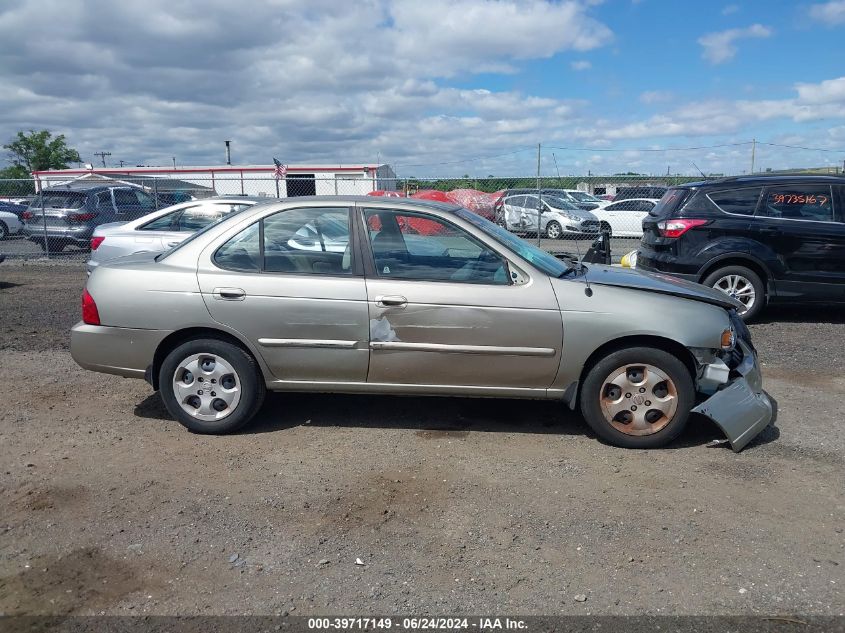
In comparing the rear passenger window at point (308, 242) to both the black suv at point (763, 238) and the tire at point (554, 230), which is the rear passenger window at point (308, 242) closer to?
the black suv at point (763, 238)

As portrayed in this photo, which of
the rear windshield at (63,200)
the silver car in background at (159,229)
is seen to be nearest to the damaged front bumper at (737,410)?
the silver car in background at (159,229)

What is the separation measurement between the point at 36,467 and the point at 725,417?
177 inches

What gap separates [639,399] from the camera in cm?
465

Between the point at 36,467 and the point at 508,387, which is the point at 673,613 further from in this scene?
the point at 36,467

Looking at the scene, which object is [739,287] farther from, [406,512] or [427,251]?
[406,512]

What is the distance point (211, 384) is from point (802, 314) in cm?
786

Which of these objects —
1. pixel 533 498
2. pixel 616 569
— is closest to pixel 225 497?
pixel 533 498

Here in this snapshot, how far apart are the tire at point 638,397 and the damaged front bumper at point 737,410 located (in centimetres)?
16

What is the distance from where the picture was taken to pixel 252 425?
517 cm

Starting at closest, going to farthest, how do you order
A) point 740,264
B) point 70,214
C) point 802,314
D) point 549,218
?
1. point 740,264
2. point 802,314
3. point 70,214
4. point 549,218

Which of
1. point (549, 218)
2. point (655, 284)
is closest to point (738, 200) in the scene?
point (655, 284)

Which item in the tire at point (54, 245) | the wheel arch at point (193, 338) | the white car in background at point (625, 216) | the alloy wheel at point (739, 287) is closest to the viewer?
the wheel arch at point (193, 338)

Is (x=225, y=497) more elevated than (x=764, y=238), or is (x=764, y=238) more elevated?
(x=764, y=238)

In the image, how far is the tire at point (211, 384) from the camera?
482cm
